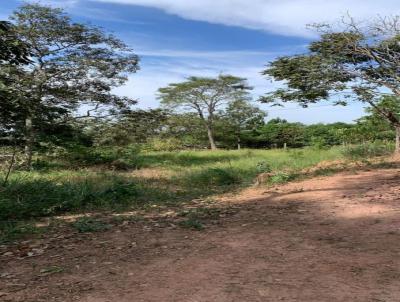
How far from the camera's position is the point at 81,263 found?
13.4ft

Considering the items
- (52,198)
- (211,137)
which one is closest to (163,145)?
(211,137)

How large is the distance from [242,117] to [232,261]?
30.4 metres

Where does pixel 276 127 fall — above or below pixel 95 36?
below

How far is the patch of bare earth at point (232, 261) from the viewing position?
129 inches

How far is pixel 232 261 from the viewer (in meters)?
3.98

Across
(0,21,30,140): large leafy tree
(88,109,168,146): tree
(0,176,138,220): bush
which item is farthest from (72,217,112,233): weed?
(88,109,168,146): tree

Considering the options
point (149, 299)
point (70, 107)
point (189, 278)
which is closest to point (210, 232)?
point (189, 278)

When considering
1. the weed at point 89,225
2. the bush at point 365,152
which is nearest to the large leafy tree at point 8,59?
the weed at point 89,225

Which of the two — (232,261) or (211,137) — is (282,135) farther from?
(232,261)

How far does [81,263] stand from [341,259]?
2361 millimetres

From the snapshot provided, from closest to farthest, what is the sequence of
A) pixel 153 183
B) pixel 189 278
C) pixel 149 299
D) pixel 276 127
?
pixel 149 299
pixel 189 278
pixel 153 183
pixel 276 127

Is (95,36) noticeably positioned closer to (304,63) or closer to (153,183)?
(153,183)

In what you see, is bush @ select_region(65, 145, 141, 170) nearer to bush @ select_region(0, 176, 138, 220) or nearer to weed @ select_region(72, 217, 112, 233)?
bush @ select_region(0, 176, 138, 220)

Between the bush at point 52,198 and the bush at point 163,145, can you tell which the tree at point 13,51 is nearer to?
the bush at point 52,198
